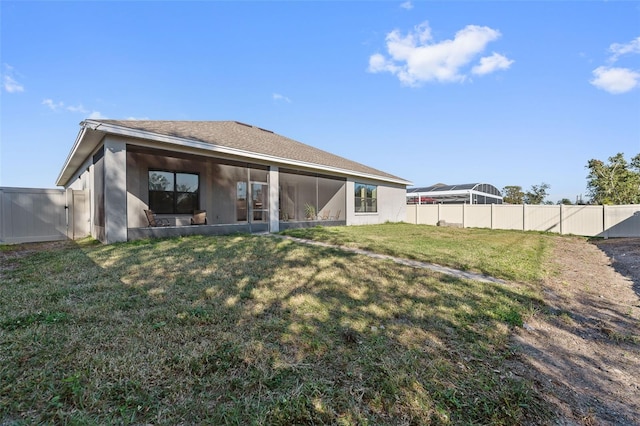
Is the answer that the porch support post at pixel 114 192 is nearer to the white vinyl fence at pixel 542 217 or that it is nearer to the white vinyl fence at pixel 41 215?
the white vinyl fence at pixel 41 215

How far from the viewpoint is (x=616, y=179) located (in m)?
20.0

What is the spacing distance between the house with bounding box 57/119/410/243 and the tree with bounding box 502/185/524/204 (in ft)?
84.3

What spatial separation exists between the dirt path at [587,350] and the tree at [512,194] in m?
33.1

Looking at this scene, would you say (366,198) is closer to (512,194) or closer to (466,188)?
(466,188)

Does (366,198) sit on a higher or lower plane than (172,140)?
lower

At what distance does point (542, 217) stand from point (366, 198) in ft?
30.7

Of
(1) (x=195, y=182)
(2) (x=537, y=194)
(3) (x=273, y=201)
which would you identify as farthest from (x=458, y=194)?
(1) (x=195, y=182)

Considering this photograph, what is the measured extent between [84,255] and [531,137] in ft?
70.5

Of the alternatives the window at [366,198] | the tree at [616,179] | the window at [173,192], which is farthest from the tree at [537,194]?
the window at [173,192]

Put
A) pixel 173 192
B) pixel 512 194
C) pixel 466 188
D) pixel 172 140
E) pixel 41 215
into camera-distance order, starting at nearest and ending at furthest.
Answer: pixel 172 140, pixel 41 215, pixel 173 192, pixel 466 188, pixel 512 194

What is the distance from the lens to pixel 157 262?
5.36 m

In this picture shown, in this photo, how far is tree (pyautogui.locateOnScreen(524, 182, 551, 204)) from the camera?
3095 centimetres

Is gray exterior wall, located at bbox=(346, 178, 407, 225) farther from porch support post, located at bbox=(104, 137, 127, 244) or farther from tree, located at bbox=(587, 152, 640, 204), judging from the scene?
tree, located at bbox=(587, 152, 640, 204)

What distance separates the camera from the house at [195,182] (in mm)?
7594
